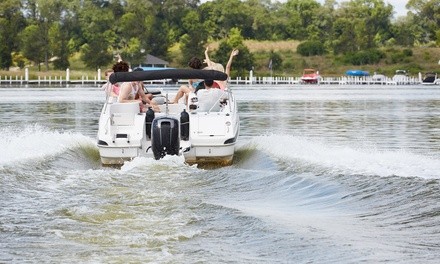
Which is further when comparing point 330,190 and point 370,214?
A: point 330,190

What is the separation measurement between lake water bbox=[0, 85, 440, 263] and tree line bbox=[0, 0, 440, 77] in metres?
96.9

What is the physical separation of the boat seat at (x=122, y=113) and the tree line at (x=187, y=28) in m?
95.8

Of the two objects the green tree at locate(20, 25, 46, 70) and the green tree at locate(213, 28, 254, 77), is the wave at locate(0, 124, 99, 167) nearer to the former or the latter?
the green tree at locate(213, 28, 254, 77)

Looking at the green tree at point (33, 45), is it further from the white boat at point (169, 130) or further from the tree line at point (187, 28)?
the white boat at point (169, 130)

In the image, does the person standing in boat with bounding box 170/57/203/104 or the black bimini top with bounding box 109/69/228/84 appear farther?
the person standing in boat with bounding box 170/57/203/104

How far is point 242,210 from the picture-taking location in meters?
9.54

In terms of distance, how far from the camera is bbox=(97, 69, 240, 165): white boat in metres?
13.1

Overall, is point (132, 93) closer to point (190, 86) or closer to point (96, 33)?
point (190, 86)

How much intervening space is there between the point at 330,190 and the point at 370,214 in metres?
1.75

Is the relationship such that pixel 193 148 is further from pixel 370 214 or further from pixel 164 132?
pixel 370 214

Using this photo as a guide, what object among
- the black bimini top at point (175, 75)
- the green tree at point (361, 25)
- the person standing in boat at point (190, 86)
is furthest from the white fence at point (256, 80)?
the black bimini top at point (175, 75)

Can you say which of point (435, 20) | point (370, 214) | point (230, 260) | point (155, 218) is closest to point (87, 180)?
point (155, 218)

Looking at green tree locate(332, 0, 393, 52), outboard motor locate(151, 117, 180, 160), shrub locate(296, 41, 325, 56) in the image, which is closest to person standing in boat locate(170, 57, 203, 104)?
outboard motor locate(151, 117, 180, 160)

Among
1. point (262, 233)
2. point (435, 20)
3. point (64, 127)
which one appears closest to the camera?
point (262, 233)
